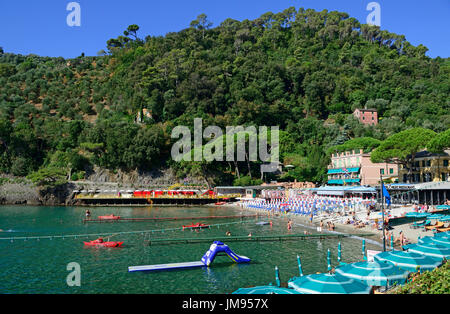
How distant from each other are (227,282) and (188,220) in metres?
25.0

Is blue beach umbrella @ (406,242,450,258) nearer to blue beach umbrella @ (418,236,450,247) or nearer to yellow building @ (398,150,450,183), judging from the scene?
blue beach umbrella @ (418,236,450,247)

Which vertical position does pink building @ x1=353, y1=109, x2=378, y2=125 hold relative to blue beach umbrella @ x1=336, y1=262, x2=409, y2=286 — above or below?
above

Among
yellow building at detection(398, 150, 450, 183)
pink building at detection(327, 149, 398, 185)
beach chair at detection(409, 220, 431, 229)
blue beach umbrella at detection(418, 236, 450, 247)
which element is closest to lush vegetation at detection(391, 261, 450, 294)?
blue beach umbrella at detection(418, 236, 450, 247)

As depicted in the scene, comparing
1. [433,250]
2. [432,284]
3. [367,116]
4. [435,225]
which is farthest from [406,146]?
[432,284]

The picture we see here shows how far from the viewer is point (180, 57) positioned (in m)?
102

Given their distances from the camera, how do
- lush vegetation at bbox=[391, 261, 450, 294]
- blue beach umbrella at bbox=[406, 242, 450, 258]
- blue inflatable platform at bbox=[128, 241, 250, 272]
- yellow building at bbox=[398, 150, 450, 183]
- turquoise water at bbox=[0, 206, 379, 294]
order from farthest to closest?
yellow building at bbox=[398, 150, 450, 183], blue inflatable platform at bbox=[128, 241, 250, 272], turquoise water at bbox=[0, 206, 379, 294], blue beach umbrella at bbox=[406, 242, 450, 258], lush vegetation at bbox=[391, 261, 450, 294]

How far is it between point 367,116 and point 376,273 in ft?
264

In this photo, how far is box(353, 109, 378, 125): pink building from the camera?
85375mm

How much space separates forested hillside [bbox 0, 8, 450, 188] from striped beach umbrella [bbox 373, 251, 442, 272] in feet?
174

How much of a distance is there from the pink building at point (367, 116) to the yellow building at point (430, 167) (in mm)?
37456

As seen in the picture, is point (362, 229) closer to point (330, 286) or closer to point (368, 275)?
point (368, 275)

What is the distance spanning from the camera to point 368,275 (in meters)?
13.7
